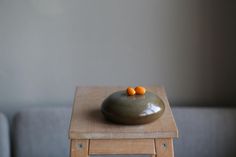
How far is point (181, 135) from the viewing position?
81.0 inches

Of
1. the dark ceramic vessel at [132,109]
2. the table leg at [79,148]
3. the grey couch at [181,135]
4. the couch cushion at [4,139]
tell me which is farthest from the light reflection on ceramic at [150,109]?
the couch cushion at [4,139]

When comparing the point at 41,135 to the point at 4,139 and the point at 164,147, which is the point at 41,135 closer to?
the point at 4,139

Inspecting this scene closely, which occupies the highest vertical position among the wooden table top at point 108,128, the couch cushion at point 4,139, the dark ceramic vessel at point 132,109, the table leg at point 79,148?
the dark ceramic vessel at point 132,109

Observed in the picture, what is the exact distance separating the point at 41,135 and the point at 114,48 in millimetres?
564

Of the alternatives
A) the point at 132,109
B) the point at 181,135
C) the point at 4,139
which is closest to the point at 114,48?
the point at 181,135

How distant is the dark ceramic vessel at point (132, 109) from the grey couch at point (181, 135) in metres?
0.68

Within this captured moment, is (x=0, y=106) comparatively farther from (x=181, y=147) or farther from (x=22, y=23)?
(x=181, y=147)

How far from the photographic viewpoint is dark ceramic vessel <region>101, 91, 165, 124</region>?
4.45 feet

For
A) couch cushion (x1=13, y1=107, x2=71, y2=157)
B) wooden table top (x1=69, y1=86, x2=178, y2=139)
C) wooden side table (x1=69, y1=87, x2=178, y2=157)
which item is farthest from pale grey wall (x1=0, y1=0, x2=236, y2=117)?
wooden side table (x1=69, y1=87, x2=178, y2=157)

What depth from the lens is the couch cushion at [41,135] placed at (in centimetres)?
206

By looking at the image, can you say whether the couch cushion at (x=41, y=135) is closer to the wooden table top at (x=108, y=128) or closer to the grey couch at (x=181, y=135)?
the grey couch at (x=181, y=135)

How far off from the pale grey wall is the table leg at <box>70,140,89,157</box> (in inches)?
32.5

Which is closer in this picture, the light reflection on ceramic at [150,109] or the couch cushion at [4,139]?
the light reflection on ceramic at [150,109]

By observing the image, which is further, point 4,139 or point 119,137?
point 4,139
